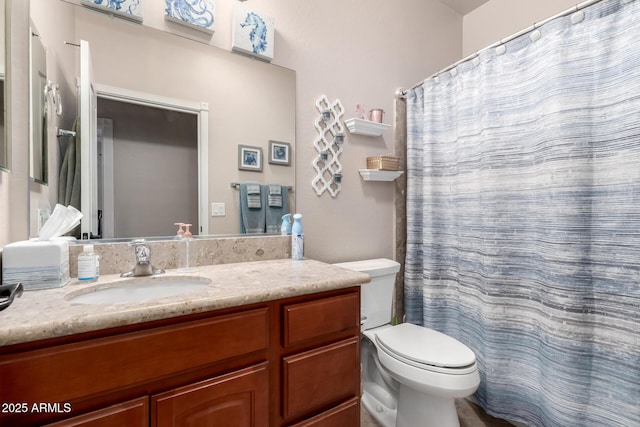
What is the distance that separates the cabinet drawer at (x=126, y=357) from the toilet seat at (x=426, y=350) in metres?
0.75

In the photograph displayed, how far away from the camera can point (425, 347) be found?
4.44ft

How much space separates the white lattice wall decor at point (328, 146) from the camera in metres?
1.72

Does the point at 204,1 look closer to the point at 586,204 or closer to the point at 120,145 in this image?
the point at 120,145

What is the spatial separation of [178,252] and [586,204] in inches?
66.0

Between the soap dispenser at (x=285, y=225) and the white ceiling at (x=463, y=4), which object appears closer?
the soap dispenser at (x=285, y=225)

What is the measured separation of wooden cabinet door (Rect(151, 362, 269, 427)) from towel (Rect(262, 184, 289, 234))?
0.77 metres

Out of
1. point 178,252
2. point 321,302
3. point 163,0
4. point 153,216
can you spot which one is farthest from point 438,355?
point 163,0

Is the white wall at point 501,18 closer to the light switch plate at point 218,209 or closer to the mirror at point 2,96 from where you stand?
the light switch plate at point 218,209

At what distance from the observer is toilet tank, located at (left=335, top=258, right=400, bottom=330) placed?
65.7 inches

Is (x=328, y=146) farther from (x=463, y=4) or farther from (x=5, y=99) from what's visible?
(x=463, y=4)

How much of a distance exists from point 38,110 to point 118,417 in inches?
42.7

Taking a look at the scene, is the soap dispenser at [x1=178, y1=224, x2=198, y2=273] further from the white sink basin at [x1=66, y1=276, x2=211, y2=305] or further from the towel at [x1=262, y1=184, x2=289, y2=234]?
the towel at [x1=262, y1=184, x2=289, y2=234]

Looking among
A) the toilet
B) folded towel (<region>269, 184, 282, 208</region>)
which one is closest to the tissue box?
folded towel (<region>269, 184, 282, 208</region>)

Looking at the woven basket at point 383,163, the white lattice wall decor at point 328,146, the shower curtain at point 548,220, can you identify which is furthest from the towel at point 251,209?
the shower curtain at point 548,220
